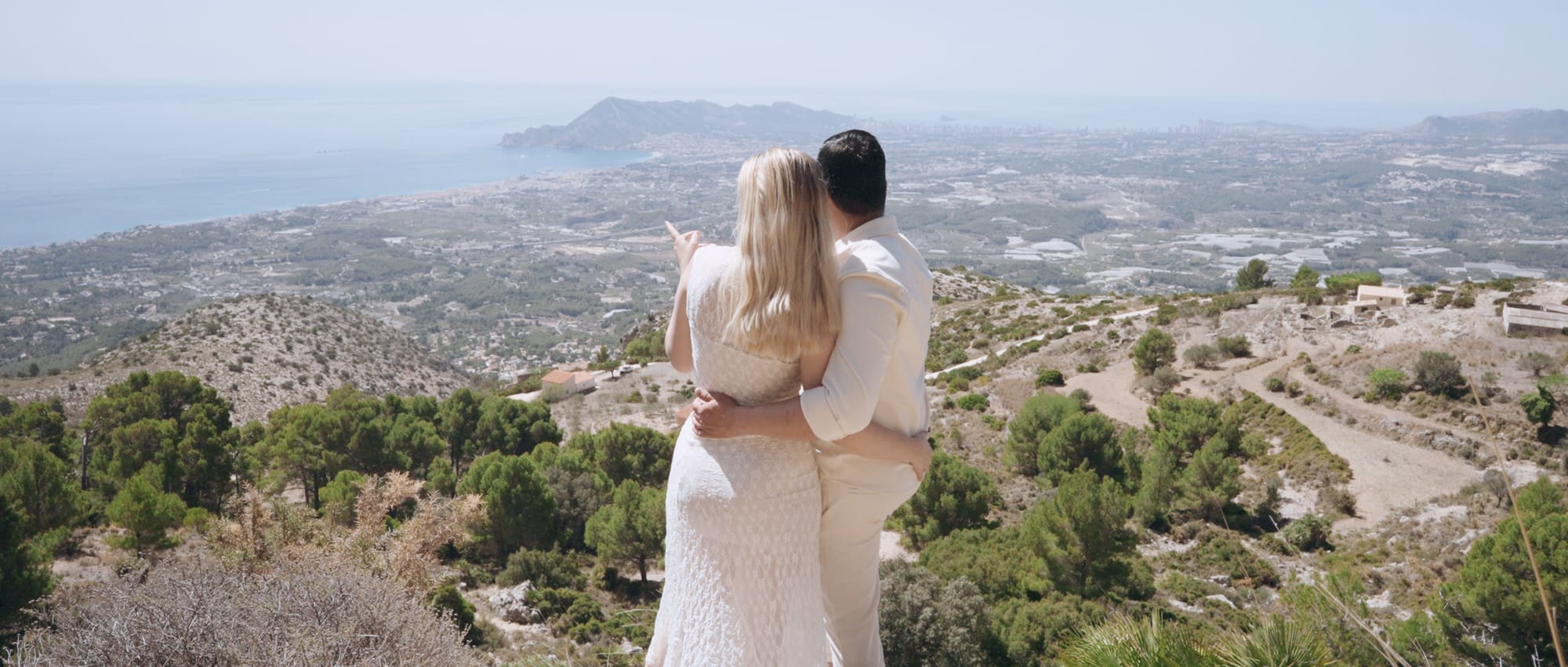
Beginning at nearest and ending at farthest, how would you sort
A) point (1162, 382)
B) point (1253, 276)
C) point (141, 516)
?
point (141, 516)
point (1162, 382)
point (1253, 276)

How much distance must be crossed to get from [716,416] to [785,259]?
1.43ft

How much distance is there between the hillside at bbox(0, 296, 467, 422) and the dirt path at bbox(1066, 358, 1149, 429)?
25.5m

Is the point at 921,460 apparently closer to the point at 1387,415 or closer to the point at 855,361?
the point at 855,361

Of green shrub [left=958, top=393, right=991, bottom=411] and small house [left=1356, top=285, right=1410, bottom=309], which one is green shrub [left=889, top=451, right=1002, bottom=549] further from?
small house [left=1356, top=285, right=1410, bottom=309]

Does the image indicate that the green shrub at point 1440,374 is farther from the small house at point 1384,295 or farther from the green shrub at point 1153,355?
the small house at point 1384,295

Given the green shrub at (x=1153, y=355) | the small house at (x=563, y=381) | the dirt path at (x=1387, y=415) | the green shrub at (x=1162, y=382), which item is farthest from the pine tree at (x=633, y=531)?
the small house at (x=563, y=381)

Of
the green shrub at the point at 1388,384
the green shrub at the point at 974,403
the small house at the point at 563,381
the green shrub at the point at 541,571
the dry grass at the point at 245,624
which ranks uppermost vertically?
the dry grass at the point at 245,624

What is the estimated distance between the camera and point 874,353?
185cm

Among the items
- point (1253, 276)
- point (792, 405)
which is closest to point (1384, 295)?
point (1253, 276)

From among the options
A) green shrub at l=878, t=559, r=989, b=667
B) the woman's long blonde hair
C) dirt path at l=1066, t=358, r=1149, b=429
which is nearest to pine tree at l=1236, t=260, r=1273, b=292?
dirt path at l=1066, t=358, r=1149, b=429

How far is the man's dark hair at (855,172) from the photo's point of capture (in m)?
1.97

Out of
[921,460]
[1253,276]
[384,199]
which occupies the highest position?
[921,460]

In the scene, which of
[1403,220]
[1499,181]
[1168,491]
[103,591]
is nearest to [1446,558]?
[1168,491]

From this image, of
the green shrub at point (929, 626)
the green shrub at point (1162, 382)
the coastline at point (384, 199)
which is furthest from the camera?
the coastline at point (384, 199)
